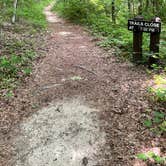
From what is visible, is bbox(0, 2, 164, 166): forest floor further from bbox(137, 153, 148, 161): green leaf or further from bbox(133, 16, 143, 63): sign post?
bbox(133, 16, 143, 63): sign post

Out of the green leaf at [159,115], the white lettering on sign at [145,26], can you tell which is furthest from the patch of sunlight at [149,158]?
the white lettering on sign at [145,26]

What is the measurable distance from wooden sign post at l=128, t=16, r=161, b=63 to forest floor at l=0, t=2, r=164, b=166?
1.57ft

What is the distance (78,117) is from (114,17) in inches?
487

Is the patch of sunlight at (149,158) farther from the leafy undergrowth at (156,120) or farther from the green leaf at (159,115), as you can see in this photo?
the green leaf at (159,115)

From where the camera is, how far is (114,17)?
1722cm

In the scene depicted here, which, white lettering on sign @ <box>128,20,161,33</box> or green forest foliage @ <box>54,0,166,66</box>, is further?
green forest foliage @ <box>54,0,166,66</box>

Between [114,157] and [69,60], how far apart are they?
5.21 metres

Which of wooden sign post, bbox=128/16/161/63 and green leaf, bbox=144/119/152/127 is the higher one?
wooden sign post, bbox=128/16/161/63

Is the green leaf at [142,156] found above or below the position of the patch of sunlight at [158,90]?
below

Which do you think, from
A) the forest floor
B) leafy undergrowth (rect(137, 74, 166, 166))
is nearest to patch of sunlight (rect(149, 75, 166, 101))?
leafy undergrowth (rect(137, 74, 166, 166))

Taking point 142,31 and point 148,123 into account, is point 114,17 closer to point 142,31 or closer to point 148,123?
point 142,31

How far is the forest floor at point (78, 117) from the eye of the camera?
4.84 metres

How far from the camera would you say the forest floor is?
4844mm

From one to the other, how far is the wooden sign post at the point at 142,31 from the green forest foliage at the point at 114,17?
0.30 meters
